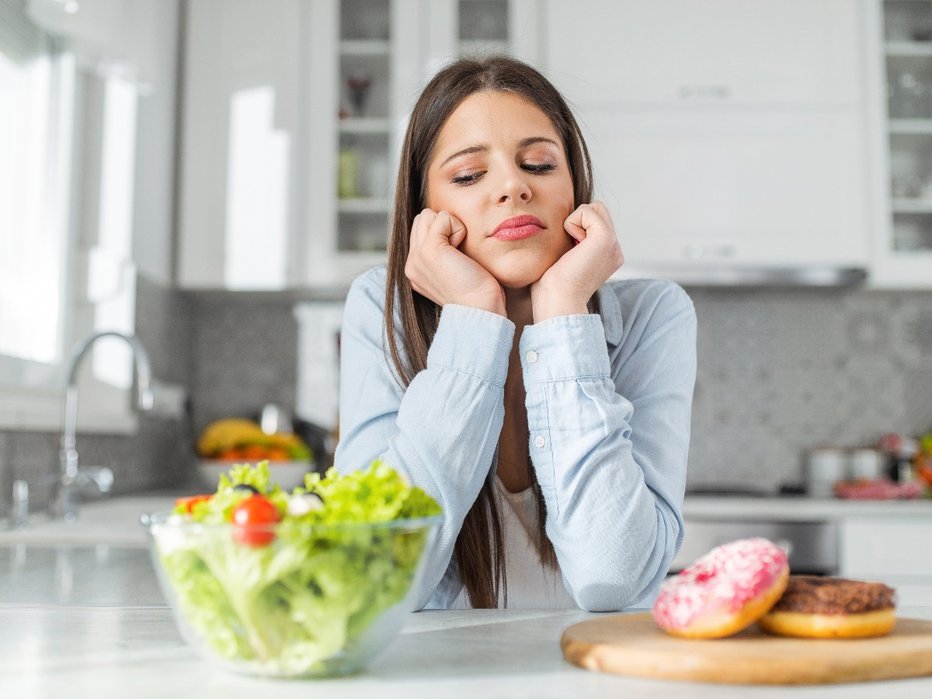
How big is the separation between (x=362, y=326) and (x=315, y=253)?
1.83 m

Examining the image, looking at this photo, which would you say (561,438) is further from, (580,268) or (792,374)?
(792,374)

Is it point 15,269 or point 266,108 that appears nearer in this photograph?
point 15,269

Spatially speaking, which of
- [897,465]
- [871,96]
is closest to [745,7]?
[871,96]

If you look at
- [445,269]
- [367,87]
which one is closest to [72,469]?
[445,269]

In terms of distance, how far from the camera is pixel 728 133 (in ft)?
10.1

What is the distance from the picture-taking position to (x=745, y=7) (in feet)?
10.2

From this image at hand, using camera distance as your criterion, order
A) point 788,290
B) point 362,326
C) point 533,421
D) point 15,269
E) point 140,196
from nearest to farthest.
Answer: point 533,421, point 362,326, point 15,269, point 140,196, point 788,290

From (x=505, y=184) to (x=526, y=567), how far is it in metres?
0.49

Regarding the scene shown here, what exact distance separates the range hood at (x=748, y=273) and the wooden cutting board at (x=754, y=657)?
95.8 inches

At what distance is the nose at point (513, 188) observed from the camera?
1.27 m

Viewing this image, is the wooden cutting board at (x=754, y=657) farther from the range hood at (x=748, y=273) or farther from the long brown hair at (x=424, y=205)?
the range hood at (x=748, y=273)

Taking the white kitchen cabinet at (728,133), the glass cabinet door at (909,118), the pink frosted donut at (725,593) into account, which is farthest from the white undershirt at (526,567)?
the glass cabinet door at (909,118)

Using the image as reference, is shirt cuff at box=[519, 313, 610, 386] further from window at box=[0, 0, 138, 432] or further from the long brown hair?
window at box=[0, 0, 138, 432]

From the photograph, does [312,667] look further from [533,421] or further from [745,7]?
[745,7]
